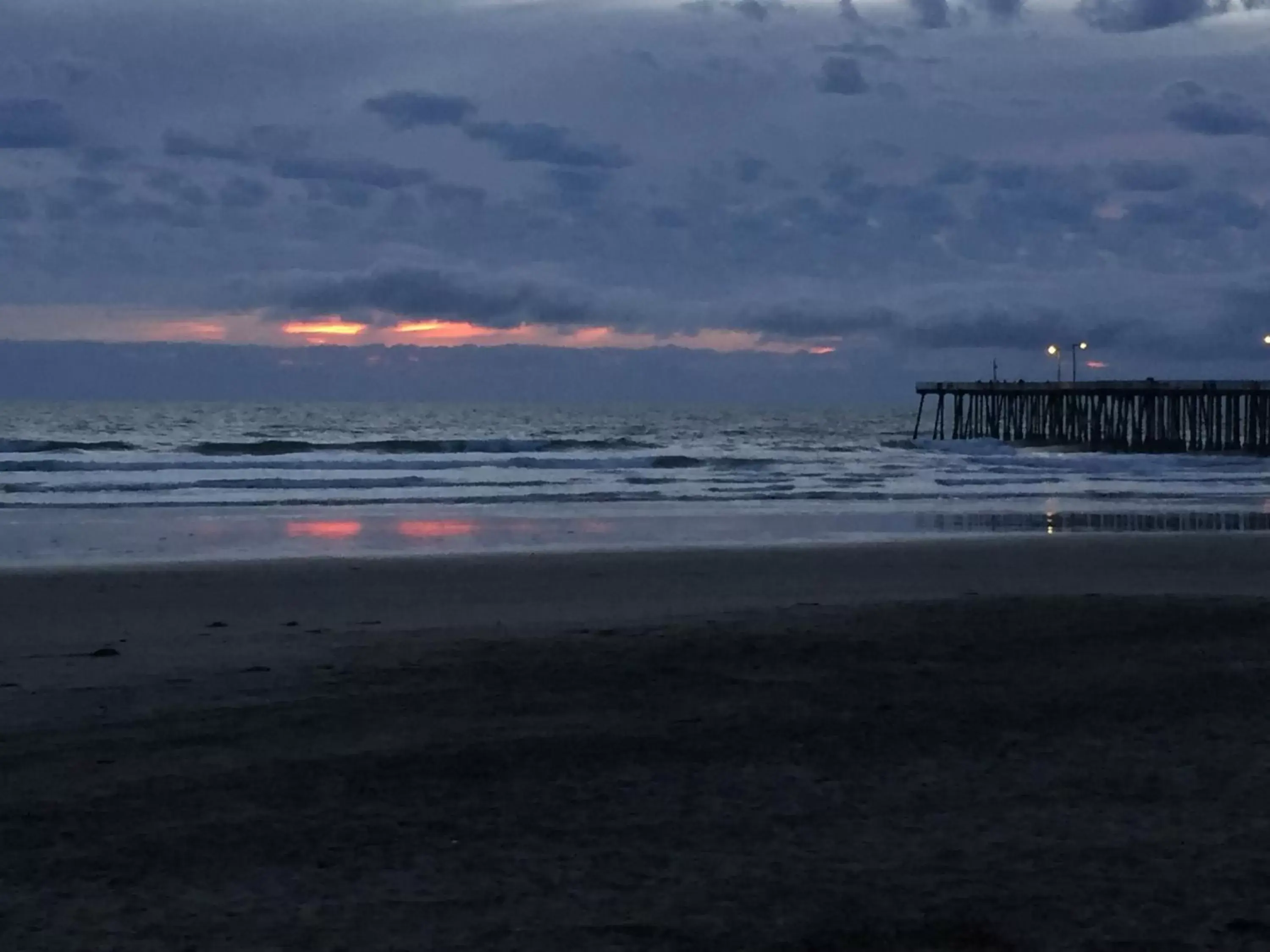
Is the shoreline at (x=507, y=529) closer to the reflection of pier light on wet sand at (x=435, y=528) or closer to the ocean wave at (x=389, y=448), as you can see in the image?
the reflection of pier light on wet sand at (x=435, y=528)

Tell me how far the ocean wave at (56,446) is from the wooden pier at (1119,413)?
33.4m

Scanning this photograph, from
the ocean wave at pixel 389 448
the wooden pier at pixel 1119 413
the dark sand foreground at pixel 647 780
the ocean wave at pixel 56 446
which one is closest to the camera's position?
the dark sand foreground at pixel 647 780

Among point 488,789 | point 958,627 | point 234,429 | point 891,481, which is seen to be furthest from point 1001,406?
point 488,789

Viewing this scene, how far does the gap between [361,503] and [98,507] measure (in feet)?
15.9

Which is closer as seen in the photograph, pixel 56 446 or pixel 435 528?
pixel 435 528

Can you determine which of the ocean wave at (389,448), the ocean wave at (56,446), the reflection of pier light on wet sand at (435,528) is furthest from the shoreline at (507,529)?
the ocean wave at (56,446)

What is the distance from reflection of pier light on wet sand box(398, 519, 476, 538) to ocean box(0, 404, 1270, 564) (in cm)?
8

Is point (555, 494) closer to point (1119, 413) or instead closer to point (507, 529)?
point (507, 529)

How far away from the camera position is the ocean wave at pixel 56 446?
1932 inches

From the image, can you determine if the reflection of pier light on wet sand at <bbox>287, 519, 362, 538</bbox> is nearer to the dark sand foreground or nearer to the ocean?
the ocean

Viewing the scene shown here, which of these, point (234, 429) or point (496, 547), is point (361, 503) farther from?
point (234, 429)

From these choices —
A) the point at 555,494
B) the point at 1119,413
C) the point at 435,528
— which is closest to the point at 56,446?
the point at 555,494

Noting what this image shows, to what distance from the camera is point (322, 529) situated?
2222cm

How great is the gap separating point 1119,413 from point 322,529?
138 feet
